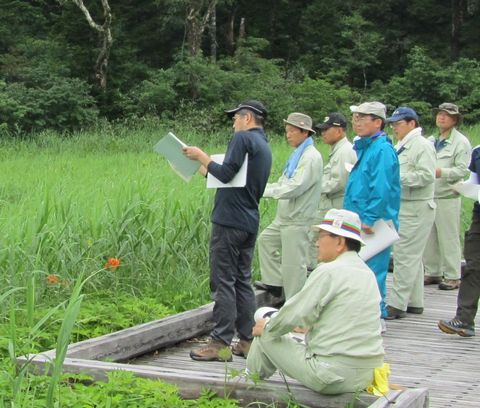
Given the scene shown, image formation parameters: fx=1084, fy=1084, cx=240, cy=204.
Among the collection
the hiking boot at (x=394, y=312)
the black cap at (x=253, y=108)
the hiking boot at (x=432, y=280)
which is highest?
the black cap at (x=253, y=108)

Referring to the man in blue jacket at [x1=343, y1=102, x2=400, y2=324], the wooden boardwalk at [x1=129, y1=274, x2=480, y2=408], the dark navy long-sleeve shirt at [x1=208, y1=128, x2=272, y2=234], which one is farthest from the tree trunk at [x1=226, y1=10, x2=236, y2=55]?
the dark navy long-sleeve shirt at [x1=208, y1=128, x2=272, y2=234]

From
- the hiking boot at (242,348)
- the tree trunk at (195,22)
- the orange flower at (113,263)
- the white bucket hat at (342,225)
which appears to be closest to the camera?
the white bucket hat at (342,225)

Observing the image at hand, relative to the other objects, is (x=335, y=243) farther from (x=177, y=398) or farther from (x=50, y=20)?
(x=50, y=20)

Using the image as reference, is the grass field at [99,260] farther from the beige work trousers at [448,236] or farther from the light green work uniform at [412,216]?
the beige work trousers at [448,236]

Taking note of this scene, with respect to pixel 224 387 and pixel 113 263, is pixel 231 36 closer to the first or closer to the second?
pixel 113 263

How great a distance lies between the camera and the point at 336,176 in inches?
386

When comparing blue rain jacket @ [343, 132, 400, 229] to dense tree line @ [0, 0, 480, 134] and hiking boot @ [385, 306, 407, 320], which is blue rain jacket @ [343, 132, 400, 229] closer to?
hiking boot @ [385, 306, 407, 320]

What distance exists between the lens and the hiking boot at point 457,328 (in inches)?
333

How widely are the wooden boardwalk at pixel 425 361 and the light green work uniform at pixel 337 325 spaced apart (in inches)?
13.5

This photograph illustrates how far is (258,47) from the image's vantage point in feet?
108

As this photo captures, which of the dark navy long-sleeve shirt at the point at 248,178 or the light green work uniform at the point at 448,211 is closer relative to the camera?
the dark navy long-sleeve shirt at the point at 248,178

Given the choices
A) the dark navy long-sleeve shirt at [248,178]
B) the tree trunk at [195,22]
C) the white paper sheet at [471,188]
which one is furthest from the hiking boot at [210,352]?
the tree trunk at [195,22]

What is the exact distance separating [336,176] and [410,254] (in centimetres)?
100

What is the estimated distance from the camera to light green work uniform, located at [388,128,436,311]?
9.31m
